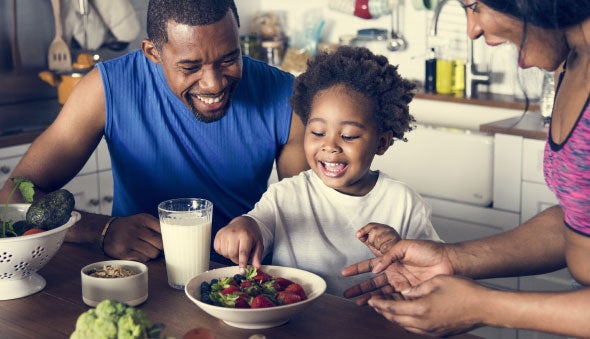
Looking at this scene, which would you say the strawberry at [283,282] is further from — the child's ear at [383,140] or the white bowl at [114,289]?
the child's ear at [383,140]

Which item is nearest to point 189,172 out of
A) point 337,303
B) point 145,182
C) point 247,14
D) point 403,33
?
point 145,182

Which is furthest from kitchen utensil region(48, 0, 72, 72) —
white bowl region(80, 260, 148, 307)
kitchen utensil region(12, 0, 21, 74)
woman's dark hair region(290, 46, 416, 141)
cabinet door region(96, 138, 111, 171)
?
white bowl region(80, 260, 148, 307)

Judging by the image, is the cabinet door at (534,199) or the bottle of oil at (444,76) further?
the bottle of oil at (444,76)

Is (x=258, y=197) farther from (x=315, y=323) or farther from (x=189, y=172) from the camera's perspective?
(x=315, y=323)

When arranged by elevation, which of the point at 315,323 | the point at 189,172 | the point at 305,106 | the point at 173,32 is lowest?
the point at 315,323

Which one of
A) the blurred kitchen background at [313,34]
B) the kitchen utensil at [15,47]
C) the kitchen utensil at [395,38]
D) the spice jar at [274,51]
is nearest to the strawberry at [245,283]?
the blurred kitchen background at [313,34]

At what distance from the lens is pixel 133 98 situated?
2150mm

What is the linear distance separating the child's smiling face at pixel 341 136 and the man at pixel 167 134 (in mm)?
231

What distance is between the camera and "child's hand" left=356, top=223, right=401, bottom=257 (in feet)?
5.47

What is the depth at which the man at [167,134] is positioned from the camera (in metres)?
2.08

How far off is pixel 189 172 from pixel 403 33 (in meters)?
2.20

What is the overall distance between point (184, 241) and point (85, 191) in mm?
2081

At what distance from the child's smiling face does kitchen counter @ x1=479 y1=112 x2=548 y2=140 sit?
4.14 feet

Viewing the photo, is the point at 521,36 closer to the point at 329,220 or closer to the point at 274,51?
the point at 329,220
